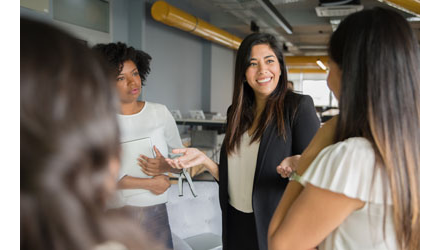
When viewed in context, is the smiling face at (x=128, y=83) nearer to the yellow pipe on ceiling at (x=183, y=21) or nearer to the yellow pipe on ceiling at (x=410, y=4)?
the yellow pipe on ceiling at (x=410, y=4)

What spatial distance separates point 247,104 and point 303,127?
0.36 metres

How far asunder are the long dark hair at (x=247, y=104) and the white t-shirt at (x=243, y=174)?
0.03m

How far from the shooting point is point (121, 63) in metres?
1.76

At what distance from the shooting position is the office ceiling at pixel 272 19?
20.6 feet

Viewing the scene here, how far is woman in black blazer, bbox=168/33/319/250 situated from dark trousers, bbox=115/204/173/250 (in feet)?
0.99

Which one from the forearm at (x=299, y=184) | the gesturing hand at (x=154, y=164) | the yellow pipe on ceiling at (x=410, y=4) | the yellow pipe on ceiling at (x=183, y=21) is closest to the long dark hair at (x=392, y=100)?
the forearm at (x=299, y=184)

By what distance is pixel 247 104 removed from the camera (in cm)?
176

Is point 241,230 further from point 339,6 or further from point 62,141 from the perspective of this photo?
point 339,6

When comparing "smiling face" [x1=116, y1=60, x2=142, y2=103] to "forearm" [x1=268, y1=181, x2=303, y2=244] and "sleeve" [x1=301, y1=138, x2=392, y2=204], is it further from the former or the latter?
"sleeve" [x1=301, y1=138, x2=392, y2=204]

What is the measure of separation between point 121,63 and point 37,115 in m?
1.45

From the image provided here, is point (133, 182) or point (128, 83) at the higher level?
point (128, 83)

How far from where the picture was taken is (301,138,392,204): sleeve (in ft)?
2.38

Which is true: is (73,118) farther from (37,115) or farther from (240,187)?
(240,187)

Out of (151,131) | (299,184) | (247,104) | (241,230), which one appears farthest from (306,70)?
(299,184)
